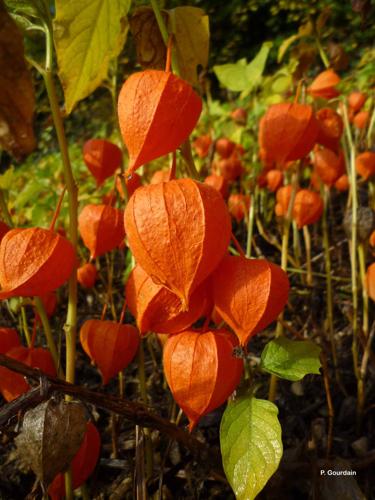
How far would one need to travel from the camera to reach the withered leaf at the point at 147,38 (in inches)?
25.2

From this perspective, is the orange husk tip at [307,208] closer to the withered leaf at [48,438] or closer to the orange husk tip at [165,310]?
the orange husk tip at [165,310]

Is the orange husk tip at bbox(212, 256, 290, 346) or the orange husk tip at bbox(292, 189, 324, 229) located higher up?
the orange husk tip at bbox(212, 256, 290, 346)

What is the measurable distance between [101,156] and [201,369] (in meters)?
0.65

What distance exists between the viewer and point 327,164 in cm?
114

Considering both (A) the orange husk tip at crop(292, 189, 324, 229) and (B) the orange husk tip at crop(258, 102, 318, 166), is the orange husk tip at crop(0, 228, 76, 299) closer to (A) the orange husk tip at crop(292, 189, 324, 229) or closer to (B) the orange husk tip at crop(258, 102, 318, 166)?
(B) the orange husk tip at crop(258, 102, 318, 166)

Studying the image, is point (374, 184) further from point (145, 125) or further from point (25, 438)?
point (25, 438)

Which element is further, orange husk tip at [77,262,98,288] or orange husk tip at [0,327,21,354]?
orange husk tip at [77,262,98,288]

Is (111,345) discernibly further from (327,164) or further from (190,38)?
(327,164)

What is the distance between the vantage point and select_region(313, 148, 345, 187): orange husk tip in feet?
3.72

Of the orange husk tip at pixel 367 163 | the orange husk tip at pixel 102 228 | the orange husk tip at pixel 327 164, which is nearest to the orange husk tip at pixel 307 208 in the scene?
the orange husk tip at pixel 327 164

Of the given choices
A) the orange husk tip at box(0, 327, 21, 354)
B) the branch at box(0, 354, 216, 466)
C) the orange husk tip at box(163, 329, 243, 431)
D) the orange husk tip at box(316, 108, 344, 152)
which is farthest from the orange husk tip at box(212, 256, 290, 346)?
the orange husk tip at box(316, 108, 344, 152)

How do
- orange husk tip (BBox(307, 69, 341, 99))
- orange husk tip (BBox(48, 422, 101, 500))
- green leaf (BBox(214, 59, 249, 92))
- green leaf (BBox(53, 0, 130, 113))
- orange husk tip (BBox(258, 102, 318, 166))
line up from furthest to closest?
green leaf (BBox(214, 59, 249, 92)) < orange husk tip (BBox(307, 69, 341, 99)) < orange husk tip (BBox(258, 102, 318, 166)) < orange husk tip (BBox(48, 422, 101, 500)) < green leaf (BBox(53, 0, 130, 113))

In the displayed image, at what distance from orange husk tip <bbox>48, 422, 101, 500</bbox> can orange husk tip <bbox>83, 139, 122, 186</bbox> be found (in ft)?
1.94

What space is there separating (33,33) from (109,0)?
36 centimetres
